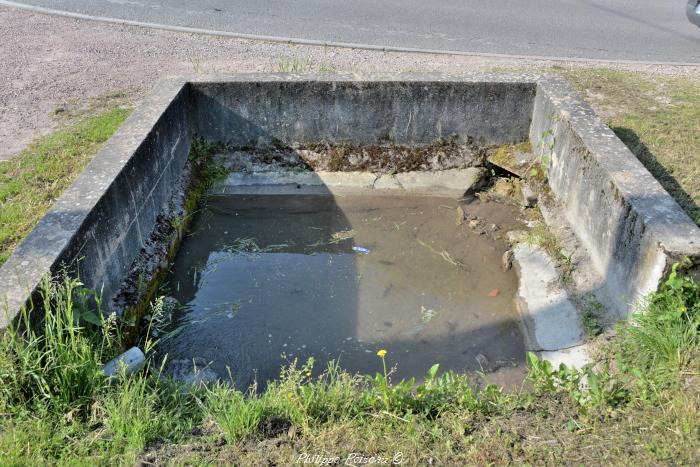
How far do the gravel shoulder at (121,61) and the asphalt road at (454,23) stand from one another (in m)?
0.61

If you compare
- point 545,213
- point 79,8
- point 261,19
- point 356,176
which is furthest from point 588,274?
point 79,8

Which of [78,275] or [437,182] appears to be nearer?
[78,275]

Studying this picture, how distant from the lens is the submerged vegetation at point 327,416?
321cm

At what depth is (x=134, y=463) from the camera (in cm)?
310

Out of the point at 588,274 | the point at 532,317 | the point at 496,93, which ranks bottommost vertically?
the point at 532,317

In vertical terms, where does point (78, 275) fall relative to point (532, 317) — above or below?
above

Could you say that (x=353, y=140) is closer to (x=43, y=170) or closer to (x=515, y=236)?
(x=515, y=236)

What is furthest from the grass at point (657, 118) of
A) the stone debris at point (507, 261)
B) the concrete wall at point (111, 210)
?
the concrete wall at point (111, 210)

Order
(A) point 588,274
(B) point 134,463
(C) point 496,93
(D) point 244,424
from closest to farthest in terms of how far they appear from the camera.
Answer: (B) point 134,463, (D) point 244,424, (A) point 588,274, (C) point 496,93

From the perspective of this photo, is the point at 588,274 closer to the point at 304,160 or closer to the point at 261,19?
the point at 304,160

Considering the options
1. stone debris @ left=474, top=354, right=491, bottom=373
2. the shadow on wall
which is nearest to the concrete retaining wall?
the shadow on wall

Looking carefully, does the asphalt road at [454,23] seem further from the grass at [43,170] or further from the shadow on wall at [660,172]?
the grass at [43,170]

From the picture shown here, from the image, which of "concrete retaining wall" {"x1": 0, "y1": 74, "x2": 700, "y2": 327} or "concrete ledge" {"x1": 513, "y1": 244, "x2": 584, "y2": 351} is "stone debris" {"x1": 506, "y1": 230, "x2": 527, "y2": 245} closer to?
"concrete ledge" {"x1": 513, "y1": 244, "x2": 584, "y2": 351}

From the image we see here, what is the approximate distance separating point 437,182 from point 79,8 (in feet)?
26.6
